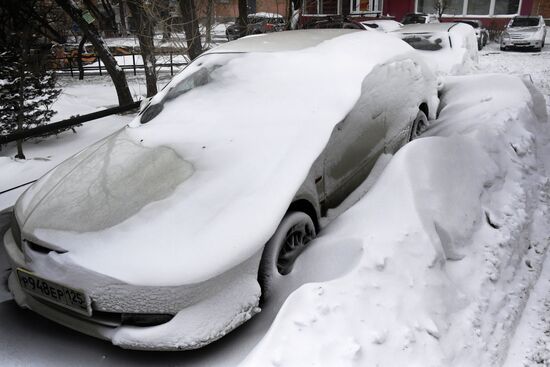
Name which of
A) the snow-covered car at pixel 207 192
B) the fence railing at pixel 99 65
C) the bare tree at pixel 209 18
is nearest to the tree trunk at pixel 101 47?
the fence railing at pixel 99 65

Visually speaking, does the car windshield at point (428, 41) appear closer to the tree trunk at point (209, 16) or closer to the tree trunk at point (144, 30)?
the tree trunk at point (209, 16)

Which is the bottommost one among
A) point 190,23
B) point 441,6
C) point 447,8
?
point 447,8

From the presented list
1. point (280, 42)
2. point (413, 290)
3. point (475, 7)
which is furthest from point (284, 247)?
point (475, 7)

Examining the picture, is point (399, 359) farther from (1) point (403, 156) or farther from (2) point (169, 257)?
(1) point (403, 156)

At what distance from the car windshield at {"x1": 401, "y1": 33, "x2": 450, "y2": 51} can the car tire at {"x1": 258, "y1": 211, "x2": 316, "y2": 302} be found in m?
7.84

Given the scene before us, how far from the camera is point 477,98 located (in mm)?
5758

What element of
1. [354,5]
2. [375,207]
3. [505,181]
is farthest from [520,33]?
[375,207]

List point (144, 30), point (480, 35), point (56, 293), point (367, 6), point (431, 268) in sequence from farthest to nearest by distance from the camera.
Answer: point (367, 6)
point (480, 35)
point (144, 30)
point (431, 268)
point (56, 293)

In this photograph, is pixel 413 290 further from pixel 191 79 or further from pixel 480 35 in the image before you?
pixel 480 35

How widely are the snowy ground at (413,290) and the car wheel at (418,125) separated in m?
1.04

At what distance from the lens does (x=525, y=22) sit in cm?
1948

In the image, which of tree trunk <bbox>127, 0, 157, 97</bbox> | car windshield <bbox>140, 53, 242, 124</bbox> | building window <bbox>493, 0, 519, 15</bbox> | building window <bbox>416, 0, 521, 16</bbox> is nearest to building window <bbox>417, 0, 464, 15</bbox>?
building window <bbox>416, 0, 521, 16</bbox>

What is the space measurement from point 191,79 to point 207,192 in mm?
1732

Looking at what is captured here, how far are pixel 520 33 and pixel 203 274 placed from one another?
64.2 ft
